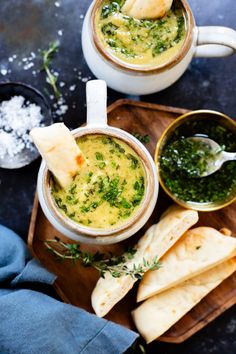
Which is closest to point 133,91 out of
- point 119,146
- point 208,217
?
point 119,146

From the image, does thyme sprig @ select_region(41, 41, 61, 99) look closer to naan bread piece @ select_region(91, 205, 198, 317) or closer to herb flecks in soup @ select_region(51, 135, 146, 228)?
herb flecks in soup @ select_region(51, 135, 146, 228)

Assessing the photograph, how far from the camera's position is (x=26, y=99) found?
2.39 meters

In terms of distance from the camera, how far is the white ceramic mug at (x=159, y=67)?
79.8 inches

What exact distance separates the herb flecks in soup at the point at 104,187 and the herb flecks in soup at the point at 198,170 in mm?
264

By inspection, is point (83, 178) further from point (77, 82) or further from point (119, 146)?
point (77, 82)

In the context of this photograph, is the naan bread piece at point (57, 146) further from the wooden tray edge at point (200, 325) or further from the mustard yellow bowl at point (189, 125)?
the wooden tray edge at point (200, 325)

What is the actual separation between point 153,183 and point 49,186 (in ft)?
1.04

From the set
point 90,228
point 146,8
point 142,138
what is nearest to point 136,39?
point 146,8

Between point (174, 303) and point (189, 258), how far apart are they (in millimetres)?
174

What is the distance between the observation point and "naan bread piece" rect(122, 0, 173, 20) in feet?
6.56

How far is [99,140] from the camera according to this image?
2.01 meters

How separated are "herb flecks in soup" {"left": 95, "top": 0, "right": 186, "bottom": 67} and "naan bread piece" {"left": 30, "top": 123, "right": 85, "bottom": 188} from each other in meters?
0.36

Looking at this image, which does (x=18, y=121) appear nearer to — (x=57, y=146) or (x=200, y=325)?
(x=57, y=146)

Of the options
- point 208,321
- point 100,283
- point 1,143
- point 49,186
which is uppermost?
point 49,186
